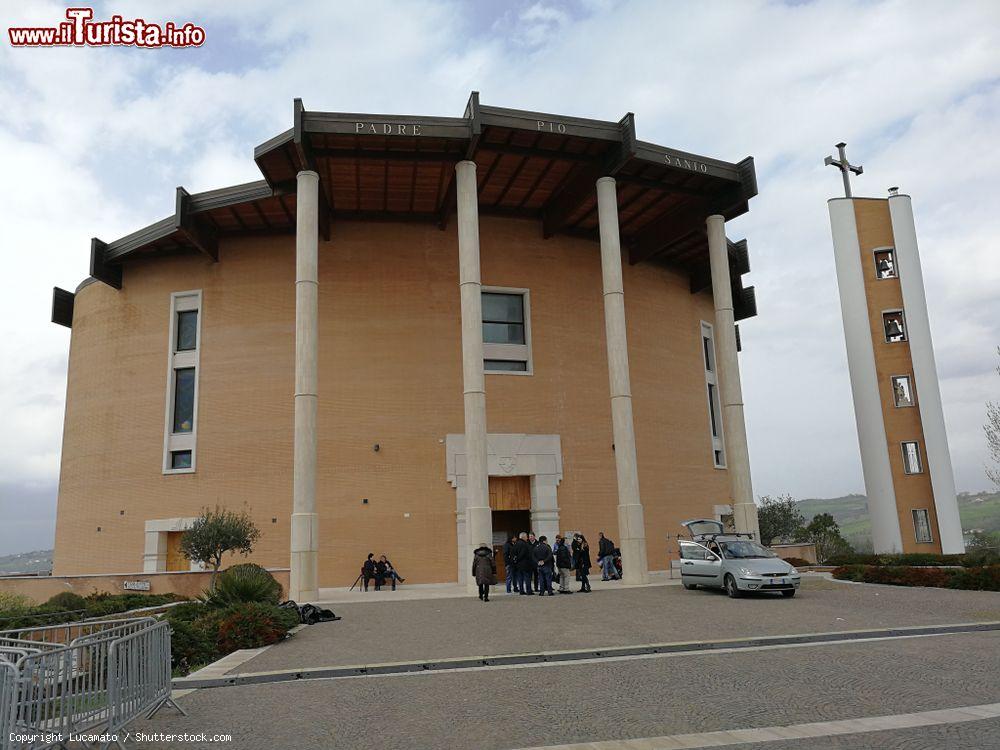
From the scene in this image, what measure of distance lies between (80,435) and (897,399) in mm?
31625

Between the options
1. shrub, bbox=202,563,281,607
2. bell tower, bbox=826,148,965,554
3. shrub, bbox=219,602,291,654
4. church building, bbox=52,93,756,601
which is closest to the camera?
shrub, bbox=219,602,291,654

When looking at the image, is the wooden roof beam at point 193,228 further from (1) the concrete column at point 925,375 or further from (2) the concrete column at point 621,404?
(1) the concrete column at point 925,375

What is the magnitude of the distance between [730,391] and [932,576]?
10.1m

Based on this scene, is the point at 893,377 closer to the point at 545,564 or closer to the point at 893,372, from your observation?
the point at 893,372

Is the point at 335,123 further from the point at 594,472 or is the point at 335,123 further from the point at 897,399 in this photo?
the point at 897,399

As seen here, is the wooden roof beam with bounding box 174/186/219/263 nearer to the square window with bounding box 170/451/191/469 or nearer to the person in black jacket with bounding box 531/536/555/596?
the square window with bounding box 170/451/191/469

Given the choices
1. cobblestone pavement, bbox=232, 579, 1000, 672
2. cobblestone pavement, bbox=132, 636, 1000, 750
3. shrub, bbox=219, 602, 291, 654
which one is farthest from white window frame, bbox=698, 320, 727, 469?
shrub, bbox=219, 602, 291, 654

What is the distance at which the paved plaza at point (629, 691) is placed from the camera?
252 inches

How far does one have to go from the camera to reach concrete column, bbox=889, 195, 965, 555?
28.4 metres

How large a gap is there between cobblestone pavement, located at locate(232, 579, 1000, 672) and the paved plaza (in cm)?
7

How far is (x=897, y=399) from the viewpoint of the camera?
30.4 metres

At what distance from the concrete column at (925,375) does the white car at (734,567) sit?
43.1ft

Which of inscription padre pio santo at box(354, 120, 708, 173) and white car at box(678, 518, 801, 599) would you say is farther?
inscription padre pio santo at box(354, 120, 708, 173)

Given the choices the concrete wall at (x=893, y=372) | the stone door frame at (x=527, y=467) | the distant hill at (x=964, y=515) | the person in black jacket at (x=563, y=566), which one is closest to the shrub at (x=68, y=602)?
the stone door frame at (x=527, y=467)
